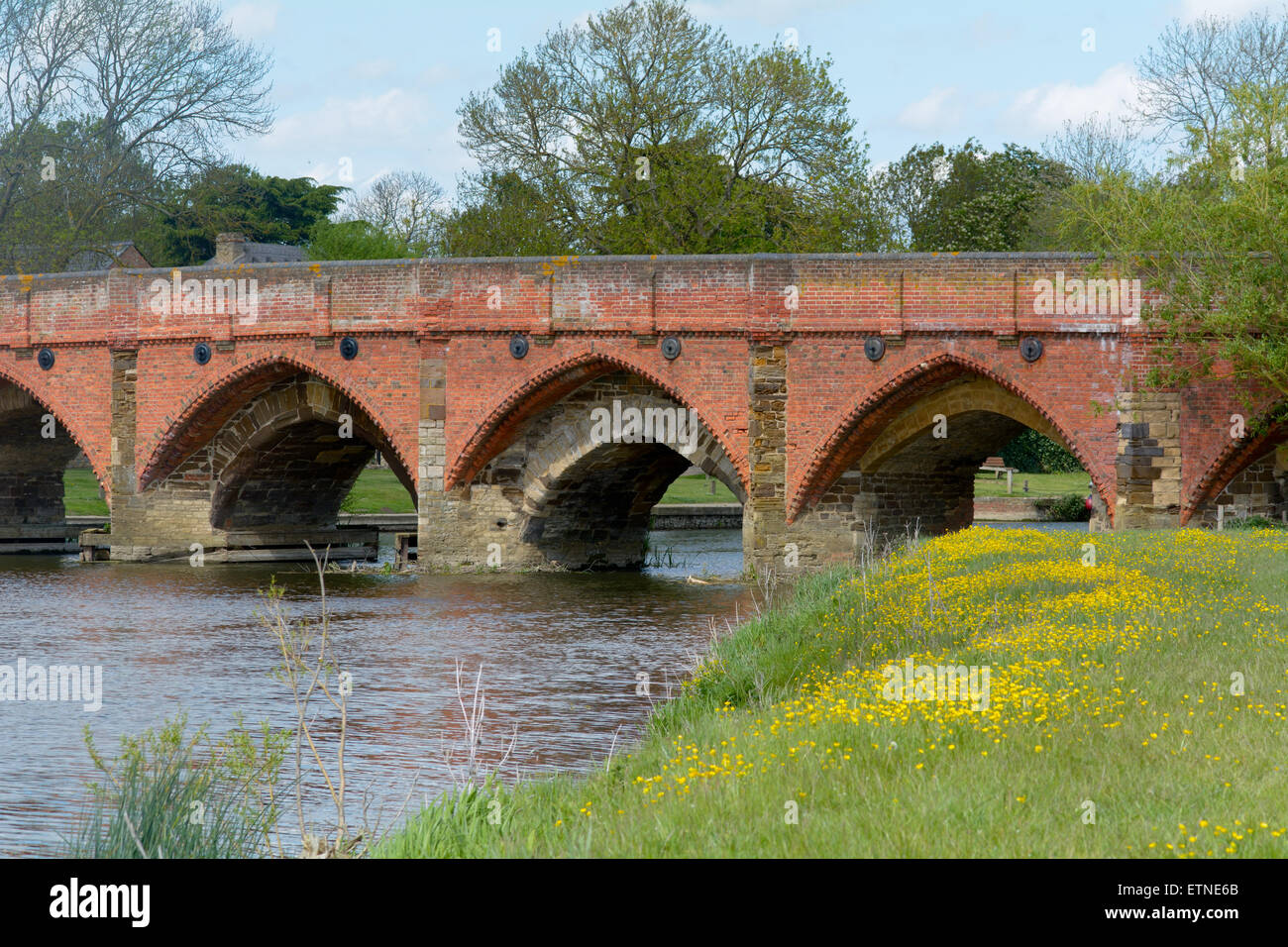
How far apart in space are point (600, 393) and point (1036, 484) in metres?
27.3

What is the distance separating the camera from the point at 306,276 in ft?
90.6

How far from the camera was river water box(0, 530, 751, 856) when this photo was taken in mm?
11703

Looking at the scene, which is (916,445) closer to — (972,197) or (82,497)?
(82,497)

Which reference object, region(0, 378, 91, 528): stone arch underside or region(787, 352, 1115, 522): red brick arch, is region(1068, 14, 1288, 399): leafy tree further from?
region(0, 378, 91, 528): stone arch underside

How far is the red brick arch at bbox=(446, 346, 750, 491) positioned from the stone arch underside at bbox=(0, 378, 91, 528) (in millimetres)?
11848

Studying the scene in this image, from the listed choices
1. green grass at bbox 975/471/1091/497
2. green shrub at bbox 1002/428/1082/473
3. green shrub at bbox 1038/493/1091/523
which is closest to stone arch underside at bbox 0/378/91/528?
green grass at bbox 975/471/1091/497

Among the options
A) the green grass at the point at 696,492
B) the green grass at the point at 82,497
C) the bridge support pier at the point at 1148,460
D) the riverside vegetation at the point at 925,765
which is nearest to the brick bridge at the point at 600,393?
the bridge support pier at the point at 1148,460

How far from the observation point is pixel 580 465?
26891 millimetres

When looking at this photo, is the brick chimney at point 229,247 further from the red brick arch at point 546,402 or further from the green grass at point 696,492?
the red brick arch at point 546,402

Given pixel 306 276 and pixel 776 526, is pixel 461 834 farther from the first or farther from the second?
pixel 306 276

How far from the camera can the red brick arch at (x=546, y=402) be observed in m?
25.2

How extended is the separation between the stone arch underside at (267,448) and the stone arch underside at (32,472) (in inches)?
231

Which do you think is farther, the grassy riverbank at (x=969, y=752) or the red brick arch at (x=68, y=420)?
the red brick arch at (x=68, y=420)

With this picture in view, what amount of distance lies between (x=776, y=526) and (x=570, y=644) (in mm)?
7241
